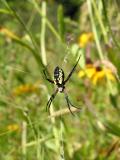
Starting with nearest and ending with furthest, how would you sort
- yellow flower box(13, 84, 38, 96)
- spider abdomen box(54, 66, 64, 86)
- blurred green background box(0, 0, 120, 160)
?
spider abdomen box(54, 66, 64, 86) < blurred green background box(0, 0, 120, 160) < yellow flower box(13, 84, 38, 96)

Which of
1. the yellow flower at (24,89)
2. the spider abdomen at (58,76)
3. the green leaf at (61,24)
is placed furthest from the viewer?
the yellow flower at (24,89)

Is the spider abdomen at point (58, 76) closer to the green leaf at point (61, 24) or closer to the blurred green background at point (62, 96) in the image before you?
the blurred green background at point (62, 96)

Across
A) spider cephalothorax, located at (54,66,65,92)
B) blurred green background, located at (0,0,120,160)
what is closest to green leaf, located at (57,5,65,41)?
blurred green background, located at (0,0,120,160)

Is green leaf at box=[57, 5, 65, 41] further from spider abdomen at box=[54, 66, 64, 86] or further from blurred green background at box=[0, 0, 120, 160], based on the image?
spider abdomen at box=[54, 66, 64, 86]

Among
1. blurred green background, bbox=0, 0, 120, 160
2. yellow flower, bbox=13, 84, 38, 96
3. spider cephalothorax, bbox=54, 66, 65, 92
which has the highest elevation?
yellow flower, bbox=13, 84, 38, 96

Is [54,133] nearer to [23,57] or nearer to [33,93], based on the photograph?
[33,93]

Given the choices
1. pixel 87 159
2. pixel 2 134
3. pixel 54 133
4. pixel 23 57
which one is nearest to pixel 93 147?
pixel 87 159

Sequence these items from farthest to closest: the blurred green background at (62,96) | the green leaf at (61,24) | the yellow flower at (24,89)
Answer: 1. the yellow flower at (24,89)
2. the green leaf at (61,24)
3. the blurred green background at (62,96)

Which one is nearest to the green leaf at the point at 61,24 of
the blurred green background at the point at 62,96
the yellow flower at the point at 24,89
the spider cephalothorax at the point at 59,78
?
the blurred green background at the point at 62,96
